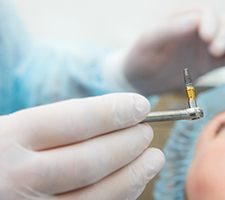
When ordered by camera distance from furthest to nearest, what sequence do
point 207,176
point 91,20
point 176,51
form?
point 91,20
point 176,51
point 207,176

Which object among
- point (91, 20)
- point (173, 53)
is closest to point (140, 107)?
point (173, 53)

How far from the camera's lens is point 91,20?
2021mm

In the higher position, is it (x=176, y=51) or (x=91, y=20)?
(x=91, y=20)

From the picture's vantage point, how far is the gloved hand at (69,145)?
67 cm

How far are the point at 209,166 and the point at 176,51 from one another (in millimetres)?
526

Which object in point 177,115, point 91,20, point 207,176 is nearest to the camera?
point 177,115

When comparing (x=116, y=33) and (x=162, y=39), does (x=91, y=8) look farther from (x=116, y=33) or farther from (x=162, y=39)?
(x=162, y=39)

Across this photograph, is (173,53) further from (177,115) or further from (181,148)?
(177,115)

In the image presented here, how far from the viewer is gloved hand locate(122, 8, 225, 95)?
1208mm

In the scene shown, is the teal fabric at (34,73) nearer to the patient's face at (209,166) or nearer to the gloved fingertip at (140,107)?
the patient's face at (209,166)

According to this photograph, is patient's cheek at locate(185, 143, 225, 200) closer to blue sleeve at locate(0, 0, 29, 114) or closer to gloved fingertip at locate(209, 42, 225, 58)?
gloved fingertip at locate(209, 42, 225, 58)

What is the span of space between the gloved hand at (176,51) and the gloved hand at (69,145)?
0.57m

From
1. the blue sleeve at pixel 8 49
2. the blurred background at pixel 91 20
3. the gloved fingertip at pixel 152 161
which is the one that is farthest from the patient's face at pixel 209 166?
the blurred background at pixel 91 20

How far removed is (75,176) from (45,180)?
0.05 m
